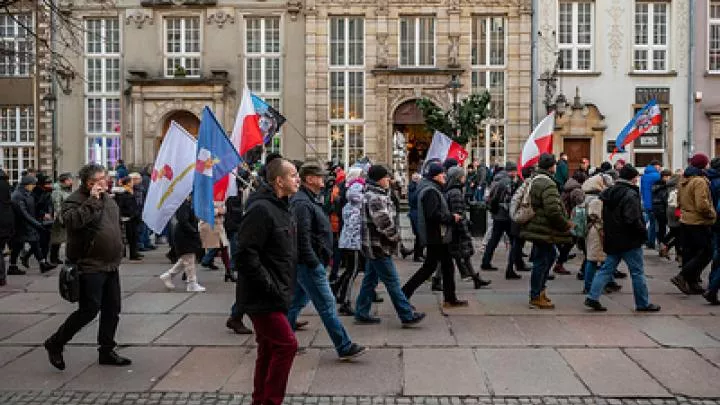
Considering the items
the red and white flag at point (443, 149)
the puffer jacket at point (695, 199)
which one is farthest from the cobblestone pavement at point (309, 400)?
the red and white flag at point (443, 149)

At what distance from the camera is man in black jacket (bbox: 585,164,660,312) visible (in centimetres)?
962

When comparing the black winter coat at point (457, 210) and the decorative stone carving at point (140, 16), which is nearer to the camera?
the black winter coat at point (457, 210)

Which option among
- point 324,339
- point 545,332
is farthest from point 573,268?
point 324,339

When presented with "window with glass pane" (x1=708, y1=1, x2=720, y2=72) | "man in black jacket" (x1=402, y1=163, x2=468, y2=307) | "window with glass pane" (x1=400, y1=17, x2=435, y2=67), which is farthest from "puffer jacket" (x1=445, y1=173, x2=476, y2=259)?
"window with glass pane" (x1=708, y1=1, x2=720, y2=72)

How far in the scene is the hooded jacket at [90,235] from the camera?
278 inches

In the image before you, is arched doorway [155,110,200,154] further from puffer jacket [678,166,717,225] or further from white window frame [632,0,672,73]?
puffer jacket [678,166,717,225]

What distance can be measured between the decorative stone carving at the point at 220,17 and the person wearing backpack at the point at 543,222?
822 inches

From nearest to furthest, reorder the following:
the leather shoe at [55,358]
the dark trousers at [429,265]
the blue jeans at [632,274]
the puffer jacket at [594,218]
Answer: the leather shoe at [55,358] → the dark trousers at [429,265] → the blue jeans at [632,274] → the puffer jacket at [594,218]

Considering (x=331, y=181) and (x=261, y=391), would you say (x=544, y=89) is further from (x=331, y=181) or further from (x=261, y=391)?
(x=261, y=391)

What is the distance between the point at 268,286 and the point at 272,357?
0.52 meters

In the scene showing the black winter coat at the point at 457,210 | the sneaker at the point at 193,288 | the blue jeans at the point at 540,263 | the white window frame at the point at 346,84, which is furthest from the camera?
the white window frame at the point at 346,84

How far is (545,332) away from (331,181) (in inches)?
244

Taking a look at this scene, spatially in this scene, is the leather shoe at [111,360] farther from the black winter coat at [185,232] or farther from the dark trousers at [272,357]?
the black winter coat at [185,232]

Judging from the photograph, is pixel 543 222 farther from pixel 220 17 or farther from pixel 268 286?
pixel 220 17
